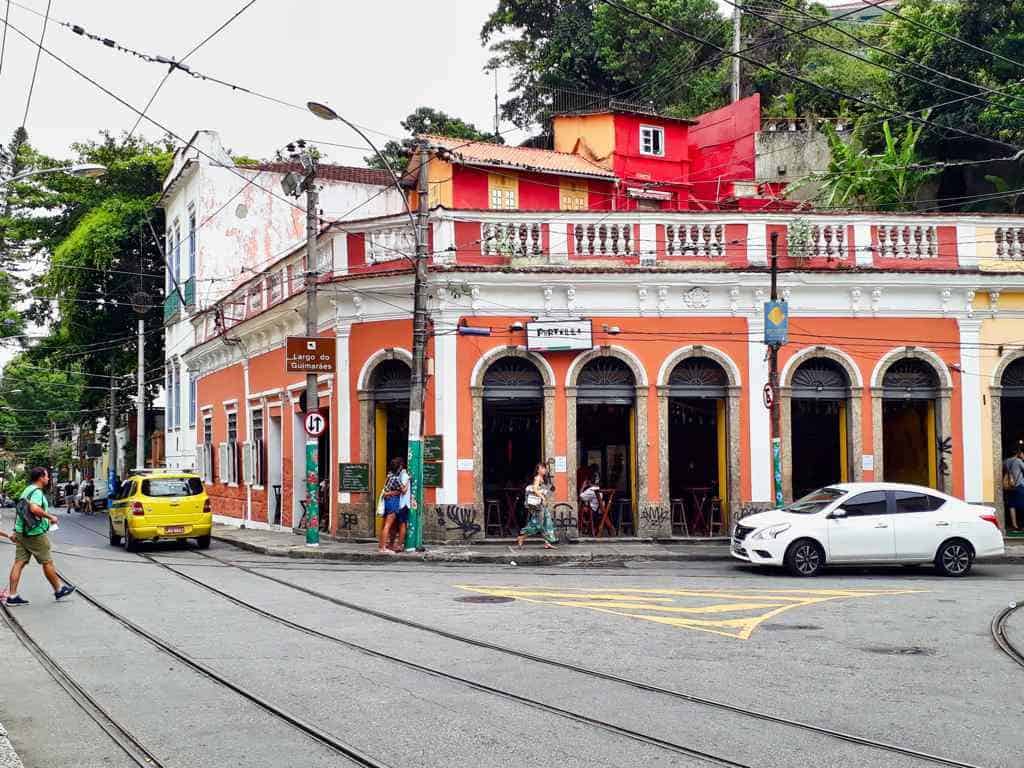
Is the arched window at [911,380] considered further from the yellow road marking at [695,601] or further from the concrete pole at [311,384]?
the concrete pole at [311,384]

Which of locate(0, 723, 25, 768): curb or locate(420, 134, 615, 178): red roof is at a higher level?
locate(420, 134, 615, 178): red roof

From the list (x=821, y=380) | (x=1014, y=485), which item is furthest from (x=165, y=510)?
(x=1014, y=485)

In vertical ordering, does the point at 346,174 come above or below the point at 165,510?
above

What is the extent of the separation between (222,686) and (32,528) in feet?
20.4

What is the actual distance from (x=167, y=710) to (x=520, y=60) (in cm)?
4175

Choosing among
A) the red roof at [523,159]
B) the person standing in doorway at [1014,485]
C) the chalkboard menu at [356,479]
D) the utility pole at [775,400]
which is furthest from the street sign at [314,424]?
the person standing in doorway at [1014,485]

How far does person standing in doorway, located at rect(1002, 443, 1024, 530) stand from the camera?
22.8m

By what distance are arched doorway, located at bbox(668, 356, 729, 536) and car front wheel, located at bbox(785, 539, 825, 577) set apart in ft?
17.3

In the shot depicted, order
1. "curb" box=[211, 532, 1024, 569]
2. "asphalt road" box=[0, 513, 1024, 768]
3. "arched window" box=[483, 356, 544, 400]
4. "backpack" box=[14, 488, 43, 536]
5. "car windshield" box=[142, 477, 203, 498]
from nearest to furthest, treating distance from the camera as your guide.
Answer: "asphalt road" box=[0, 513, 1024, 768]
"backpack" box=[14, 488, 43, 536]
"curb" box=[211, 532, 1024, 569]
"arched window" box=[483, 356, 544, 400]
"car windshield" box=[142, 477, 203, 498]

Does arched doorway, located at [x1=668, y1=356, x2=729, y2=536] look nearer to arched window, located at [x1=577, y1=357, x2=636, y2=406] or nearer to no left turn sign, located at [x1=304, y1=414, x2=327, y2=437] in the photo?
arched window, located at [x1=577, y1=357, x2=636, y2=406]

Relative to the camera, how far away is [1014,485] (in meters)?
22.8

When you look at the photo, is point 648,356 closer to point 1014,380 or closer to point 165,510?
point 1014,380

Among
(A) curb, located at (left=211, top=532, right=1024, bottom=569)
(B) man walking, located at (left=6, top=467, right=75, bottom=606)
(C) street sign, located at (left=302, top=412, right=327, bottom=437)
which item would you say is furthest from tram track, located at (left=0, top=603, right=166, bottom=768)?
(C) street sign, located at (left=302, top=412, right=327, bottom=437)

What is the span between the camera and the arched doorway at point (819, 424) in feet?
74.9
